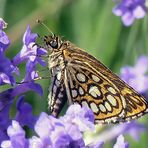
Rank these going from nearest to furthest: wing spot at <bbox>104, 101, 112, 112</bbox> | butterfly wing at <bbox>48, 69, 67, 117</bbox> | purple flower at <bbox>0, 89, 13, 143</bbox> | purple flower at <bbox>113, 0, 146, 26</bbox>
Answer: purple flower at <bbox>0, 89, 13, 143</bbox>
butterfly wing at <bbox>48, 69, 67, 117</bbox>
wing spot at <bbox>104, 101, 112, 112</bbox>
purple flower at <bbox>113, 0, 146, 26</bbox>

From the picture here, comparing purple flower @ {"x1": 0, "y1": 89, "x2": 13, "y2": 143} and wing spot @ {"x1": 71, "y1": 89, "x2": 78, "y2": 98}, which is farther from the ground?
wing spot @ {"x1": 71, "y1": 89, "x2": 78, "y2": 98}

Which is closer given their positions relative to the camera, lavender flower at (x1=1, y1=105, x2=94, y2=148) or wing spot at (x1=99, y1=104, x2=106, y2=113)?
lavender flower at (x1=1, y1=105, x2=94, y2=148)

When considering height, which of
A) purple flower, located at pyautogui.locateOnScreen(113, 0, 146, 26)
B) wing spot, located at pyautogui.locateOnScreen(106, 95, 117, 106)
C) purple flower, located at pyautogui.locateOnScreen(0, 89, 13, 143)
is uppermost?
purple flower, located at pyautogui.locateOnScreen(113, 0, 146, 26)

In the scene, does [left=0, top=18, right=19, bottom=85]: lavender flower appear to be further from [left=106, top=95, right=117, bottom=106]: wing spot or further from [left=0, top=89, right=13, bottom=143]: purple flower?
[left=106, top=95, right=117, bottom=106]: wing spot

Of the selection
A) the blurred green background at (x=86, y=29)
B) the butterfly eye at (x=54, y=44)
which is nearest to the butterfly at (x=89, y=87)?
the butterfly eye at (x=54, y=44)

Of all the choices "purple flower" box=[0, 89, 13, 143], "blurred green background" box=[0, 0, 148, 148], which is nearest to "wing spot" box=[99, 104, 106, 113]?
"purple flower" box=[0, 89, 13, 143]

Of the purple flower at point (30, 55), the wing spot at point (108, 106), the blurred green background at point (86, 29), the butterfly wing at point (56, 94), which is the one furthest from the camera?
the blurred green background at point (86, 29)

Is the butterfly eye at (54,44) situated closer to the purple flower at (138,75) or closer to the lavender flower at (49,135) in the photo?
the lavender flower at (49,135)

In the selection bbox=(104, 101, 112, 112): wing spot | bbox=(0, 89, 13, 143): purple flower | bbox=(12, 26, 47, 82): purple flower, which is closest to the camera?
bbox=(0, 89, 13, 143): purple flower
